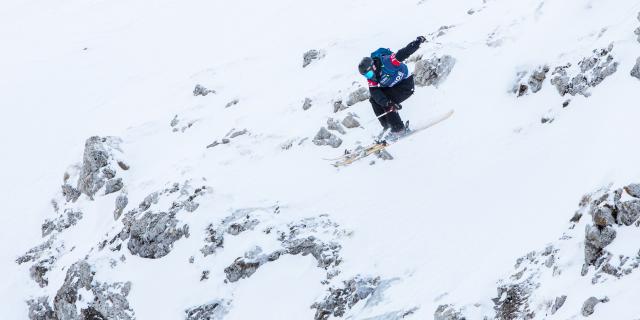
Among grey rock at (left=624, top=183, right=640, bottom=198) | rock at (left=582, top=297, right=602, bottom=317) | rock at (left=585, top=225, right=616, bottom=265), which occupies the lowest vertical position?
rock at (left=582, top=297, right=602, bottom=317)

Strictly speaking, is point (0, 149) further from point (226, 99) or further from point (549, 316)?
point (549, 316)

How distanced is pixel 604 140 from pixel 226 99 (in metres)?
12.4

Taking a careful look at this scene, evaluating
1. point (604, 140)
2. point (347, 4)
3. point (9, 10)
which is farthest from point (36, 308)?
point (9, 10)

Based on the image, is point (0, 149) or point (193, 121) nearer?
point (193, 121)

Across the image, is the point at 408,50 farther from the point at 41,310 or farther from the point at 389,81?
the point at 41,310

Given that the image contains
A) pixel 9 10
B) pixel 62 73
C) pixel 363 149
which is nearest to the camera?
pixel 363 149

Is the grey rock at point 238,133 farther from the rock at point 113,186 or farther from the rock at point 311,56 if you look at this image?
the rock at point 311,56

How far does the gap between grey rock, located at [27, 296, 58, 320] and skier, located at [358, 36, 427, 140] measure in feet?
32.3

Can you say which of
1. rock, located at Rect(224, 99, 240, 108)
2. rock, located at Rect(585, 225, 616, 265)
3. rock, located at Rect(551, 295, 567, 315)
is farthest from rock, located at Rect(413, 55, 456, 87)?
rock, located at Rect(551, 295, 567, 315)

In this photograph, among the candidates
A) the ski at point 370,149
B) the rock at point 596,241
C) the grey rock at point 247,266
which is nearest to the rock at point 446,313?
the rock at point 596,241

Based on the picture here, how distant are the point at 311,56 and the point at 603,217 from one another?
1289cm

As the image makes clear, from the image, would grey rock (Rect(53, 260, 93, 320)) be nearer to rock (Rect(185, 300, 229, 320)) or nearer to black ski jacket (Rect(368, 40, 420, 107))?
rock (Rect(185, 300, 229, 320))

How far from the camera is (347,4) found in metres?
26.2

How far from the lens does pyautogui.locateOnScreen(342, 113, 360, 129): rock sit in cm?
1587
